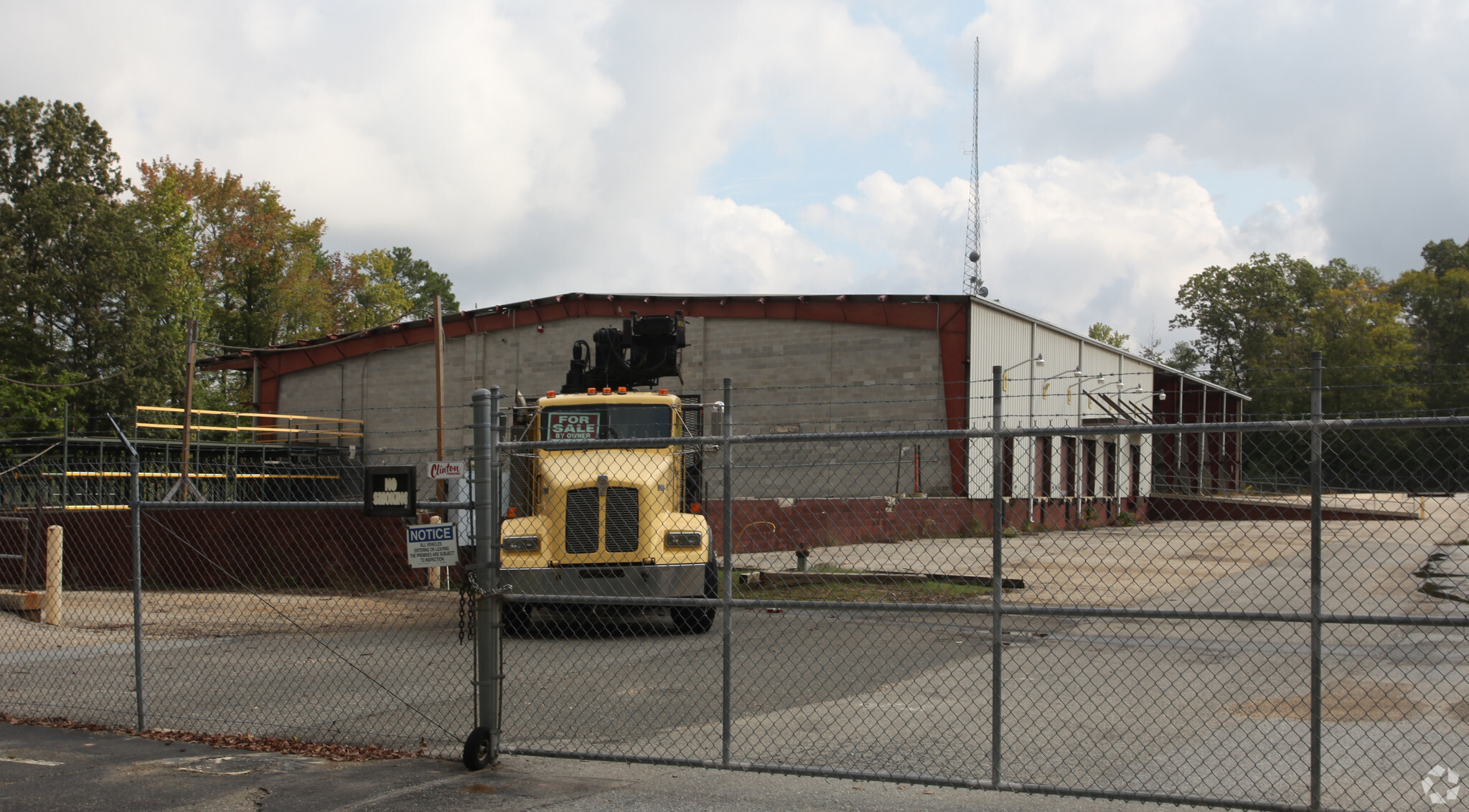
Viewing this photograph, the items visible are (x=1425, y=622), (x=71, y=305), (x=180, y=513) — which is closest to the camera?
(x=1425, y=622)

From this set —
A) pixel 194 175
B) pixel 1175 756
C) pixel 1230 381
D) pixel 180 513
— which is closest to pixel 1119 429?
pixel 1175 756

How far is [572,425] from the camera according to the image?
12.7 m

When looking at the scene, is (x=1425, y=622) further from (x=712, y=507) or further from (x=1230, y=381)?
(x=1230, y=381)

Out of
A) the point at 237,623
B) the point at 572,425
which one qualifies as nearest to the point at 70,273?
the point at 237,623

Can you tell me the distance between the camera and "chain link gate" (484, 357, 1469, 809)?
5.80 meters

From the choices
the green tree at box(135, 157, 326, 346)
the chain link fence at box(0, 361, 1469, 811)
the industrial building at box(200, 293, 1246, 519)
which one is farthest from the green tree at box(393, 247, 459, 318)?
the chain link fence at box(0, 361, 1469, 811)

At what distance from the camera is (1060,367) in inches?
1384

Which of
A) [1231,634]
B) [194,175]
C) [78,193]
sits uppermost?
[194,175]

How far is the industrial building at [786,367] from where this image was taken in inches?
1104

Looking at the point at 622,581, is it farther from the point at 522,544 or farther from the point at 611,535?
the point at 522,544

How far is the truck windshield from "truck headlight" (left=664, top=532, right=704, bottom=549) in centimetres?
153

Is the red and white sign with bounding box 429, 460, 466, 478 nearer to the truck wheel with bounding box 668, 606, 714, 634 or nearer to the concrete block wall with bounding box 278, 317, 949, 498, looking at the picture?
the truck wheel with bounding box 668, 606, 714, 634

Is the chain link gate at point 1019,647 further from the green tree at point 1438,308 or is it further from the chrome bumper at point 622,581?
the green tree at point 1438,308

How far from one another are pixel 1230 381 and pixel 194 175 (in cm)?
7352
